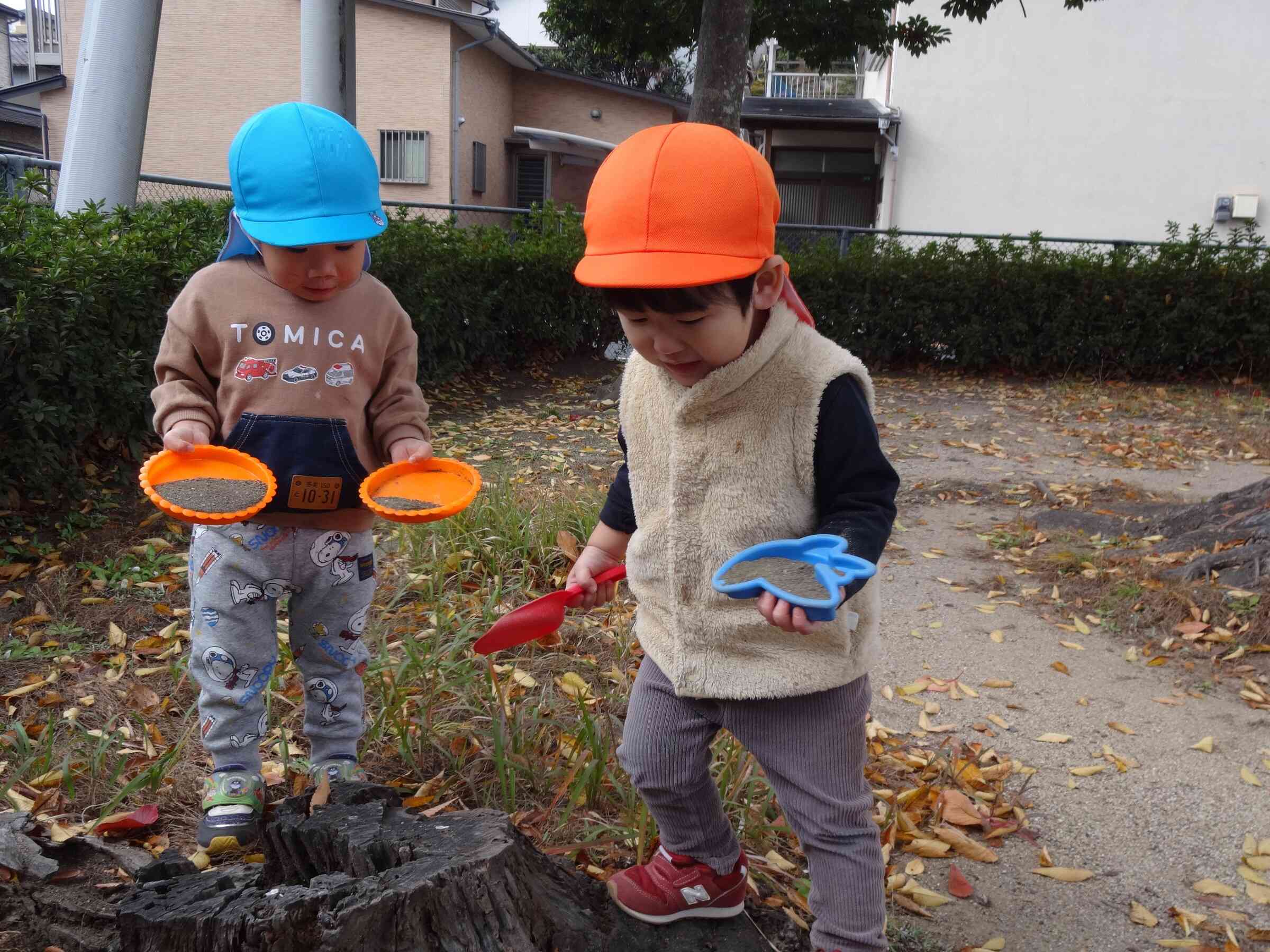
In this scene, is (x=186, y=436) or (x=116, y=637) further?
(x=116, y=637)

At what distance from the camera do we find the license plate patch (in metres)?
2.05

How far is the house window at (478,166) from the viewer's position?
62.1 ft

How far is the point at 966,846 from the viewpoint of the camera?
2.39 metres

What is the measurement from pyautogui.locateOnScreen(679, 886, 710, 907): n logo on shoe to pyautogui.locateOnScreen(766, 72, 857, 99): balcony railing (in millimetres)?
19786

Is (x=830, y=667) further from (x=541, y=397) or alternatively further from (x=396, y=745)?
(x=541, y=397)

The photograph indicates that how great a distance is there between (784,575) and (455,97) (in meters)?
17.9

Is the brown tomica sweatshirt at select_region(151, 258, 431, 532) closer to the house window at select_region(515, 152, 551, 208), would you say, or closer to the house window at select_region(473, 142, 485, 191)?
the house window at select_region(473, 142, 485, 191)

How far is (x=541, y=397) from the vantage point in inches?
323

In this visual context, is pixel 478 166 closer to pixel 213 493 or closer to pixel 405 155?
pixel 405 155

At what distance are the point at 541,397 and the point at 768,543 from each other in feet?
22.5

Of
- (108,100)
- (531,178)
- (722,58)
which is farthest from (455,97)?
(108,100)

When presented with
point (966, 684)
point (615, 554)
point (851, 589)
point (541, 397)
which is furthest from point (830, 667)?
point (541, 397)

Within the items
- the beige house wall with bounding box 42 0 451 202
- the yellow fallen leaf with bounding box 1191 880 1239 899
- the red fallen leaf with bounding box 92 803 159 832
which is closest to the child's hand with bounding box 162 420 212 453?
the red fallen leaf with bounding box 92 803 159 832

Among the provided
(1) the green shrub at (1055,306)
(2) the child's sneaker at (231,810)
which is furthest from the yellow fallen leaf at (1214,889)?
(1) the green shrub at (1055,306)
